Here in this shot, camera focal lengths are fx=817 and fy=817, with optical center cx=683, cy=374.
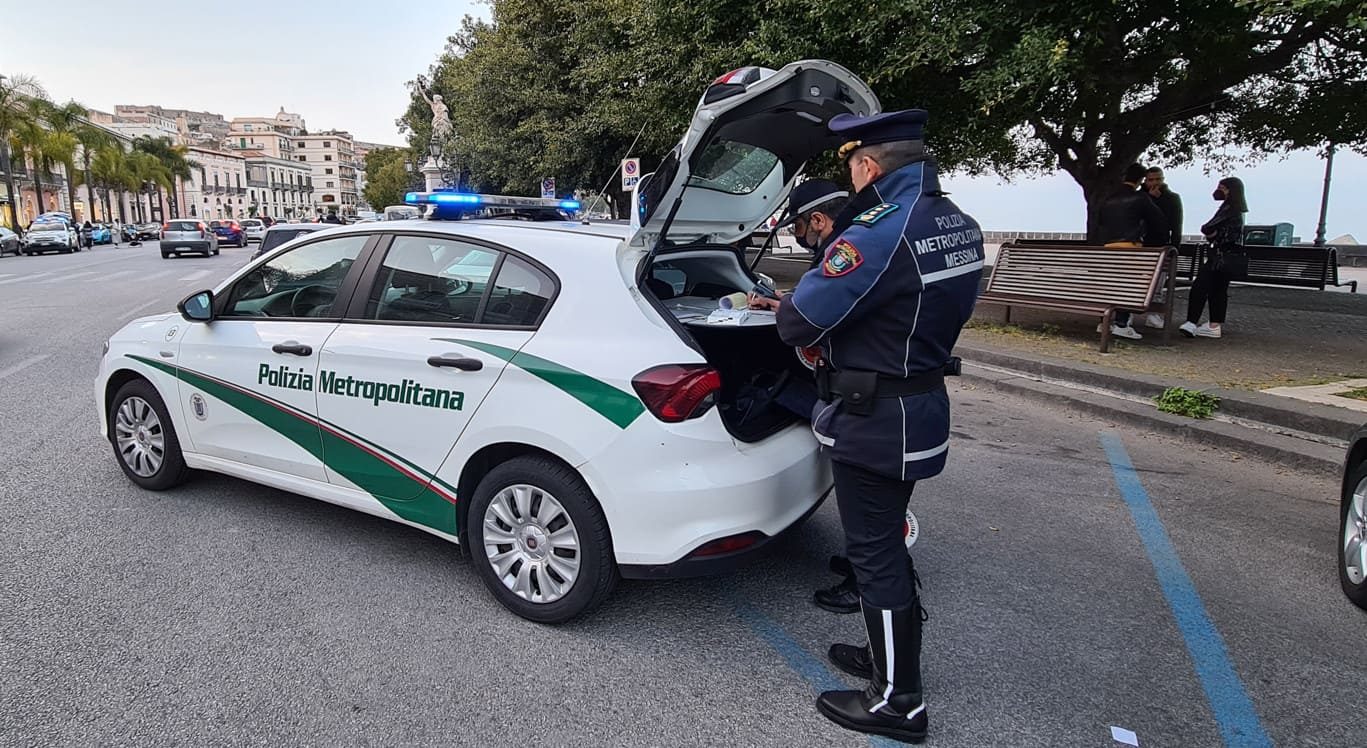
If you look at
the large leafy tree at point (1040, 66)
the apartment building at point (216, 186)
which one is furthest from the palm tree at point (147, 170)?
the large leafy tree at point (1040, 66)

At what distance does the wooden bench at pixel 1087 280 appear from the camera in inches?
316

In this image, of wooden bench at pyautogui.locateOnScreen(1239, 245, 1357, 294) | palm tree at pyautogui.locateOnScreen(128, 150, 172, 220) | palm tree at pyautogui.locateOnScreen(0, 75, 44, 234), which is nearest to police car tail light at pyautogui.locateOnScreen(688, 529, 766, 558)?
wooden bench at pyautogui.locateOnScreen(1239, 245, 1357, 294)

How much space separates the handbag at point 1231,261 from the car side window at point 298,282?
8449mm

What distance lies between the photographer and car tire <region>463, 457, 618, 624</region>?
2947 mm

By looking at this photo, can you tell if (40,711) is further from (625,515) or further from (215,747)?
(625,515)

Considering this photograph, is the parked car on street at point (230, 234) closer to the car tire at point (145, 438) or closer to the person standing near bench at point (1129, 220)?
the car tire at point (145, 438)

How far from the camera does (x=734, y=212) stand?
13.3 feet

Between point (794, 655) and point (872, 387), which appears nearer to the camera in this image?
point (872, 387)

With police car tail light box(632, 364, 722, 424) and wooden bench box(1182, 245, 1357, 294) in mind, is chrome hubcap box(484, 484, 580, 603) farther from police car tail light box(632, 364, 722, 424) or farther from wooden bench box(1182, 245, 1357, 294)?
wooden bench box(1182, 245, 1357, 294)

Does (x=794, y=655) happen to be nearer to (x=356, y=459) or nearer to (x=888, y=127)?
(x=888, y=127)

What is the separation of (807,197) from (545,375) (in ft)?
6.12

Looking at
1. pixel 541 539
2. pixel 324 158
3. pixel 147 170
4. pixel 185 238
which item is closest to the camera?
pixel 541 539

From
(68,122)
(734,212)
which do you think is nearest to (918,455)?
(734,212)

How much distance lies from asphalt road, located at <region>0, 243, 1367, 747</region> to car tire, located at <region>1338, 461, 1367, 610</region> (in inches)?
4.1
